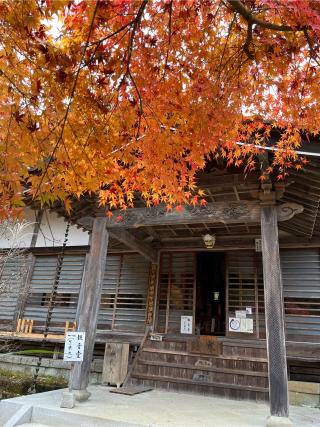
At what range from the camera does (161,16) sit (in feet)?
15.2

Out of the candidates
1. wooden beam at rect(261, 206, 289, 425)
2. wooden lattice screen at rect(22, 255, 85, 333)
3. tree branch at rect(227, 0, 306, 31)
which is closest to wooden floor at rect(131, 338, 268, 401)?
wooden beam at rect(261, 206, 289, 425)

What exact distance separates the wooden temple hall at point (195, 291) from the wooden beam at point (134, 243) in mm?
32

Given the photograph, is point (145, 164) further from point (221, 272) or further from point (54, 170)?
point (221, 272)

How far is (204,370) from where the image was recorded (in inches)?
317

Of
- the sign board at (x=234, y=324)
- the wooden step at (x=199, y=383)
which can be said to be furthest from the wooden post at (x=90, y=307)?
the sign board at (x=234, y=324)

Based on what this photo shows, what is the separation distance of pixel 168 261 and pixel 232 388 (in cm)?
408

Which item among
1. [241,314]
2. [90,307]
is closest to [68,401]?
[90,307]

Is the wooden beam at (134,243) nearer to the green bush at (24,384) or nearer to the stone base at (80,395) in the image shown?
the stone base at (80,395)

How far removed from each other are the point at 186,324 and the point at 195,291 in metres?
0.96

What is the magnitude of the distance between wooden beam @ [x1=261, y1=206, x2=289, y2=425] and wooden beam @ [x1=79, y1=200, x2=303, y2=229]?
0.23 meters

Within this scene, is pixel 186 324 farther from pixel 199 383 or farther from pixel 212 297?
pixel 212 297

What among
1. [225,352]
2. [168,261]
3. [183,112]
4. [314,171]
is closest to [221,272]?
[168,261]

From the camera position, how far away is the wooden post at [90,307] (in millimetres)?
6707

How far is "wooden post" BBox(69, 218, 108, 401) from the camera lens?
6.71 m
